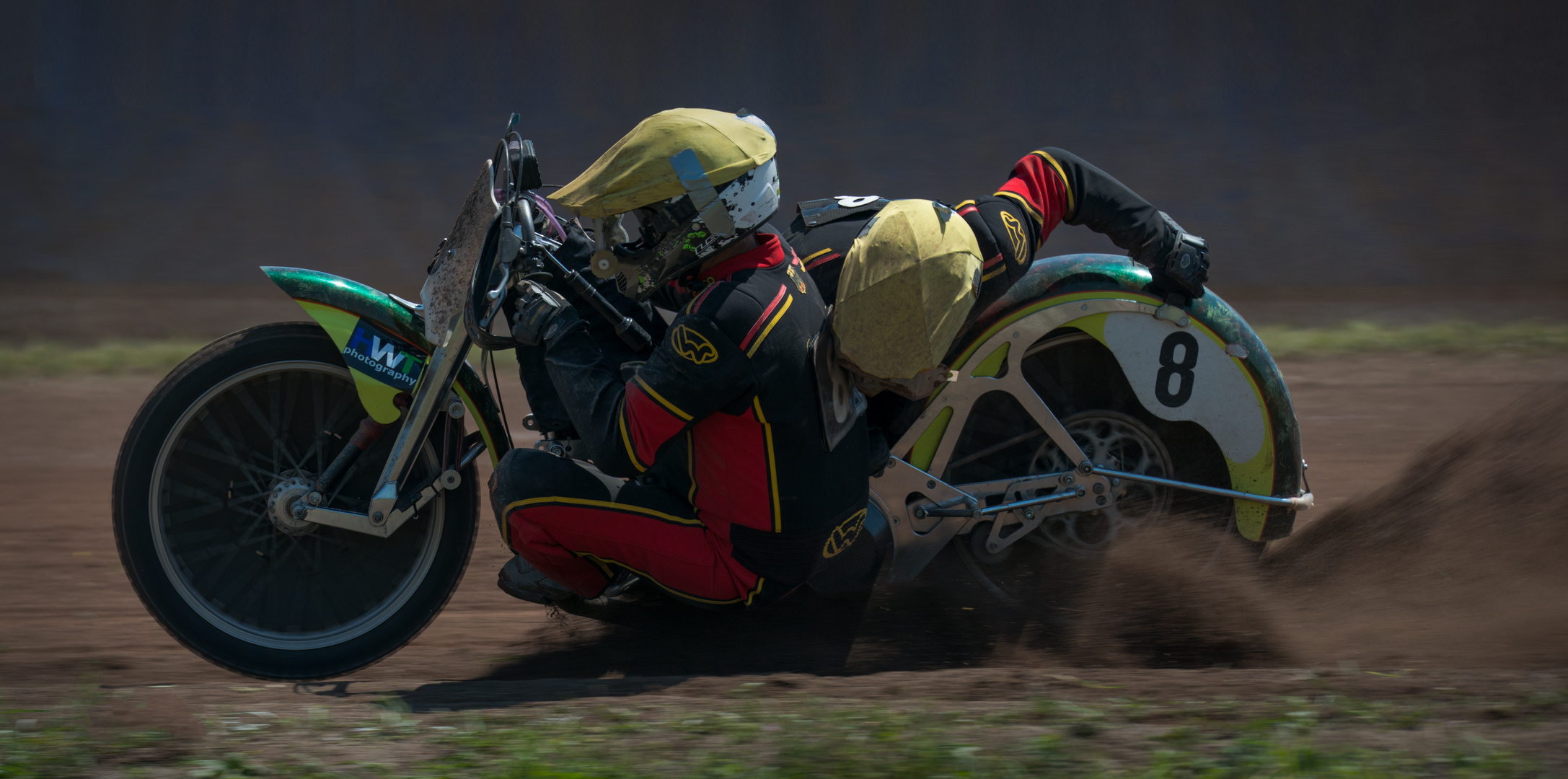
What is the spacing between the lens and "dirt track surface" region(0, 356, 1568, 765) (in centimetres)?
350

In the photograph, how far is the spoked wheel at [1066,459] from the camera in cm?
411

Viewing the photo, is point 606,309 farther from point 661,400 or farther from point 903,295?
point 903,295

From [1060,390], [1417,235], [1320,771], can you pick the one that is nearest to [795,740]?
[1320,771]

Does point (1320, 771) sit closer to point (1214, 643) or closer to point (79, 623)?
point (1214, 643)

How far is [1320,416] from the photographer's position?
23.1 ft

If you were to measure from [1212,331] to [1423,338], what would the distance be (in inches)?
221

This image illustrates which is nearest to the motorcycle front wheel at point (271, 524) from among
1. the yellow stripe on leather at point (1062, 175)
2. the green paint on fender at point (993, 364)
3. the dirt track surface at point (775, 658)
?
the dirt track surface at point (775, 658)

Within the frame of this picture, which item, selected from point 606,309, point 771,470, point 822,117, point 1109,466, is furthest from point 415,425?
point 822,117

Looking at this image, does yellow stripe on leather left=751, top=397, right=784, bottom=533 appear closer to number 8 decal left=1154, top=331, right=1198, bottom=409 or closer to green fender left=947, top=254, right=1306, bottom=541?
green fender left=947, top=254, right=1306, bottom=541

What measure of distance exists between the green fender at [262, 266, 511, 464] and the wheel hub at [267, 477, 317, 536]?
0.97 feet

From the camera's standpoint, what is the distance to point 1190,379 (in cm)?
404

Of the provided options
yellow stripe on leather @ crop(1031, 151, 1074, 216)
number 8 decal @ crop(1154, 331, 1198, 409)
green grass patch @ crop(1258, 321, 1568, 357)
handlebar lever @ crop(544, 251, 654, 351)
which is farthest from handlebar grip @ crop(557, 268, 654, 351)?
green grass patch @ crop(1258, 321, 1568, 357)

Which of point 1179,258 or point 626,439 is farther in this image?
point 1179,258

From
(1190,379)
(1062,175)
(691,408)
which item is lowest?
(691,408)
